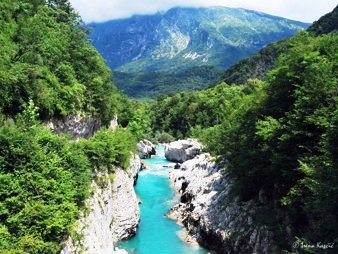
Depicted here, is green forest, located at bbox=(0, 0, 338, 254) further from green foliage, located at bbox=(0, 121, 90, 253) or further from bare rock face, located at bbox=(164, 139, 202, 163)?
bare rock face, located at bbox=(164, 139, 202, 163)

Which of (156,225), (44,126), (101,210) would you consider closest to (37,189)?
(101,210)

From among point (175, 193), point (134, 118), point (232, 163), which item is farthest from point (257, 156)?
point (134, 118)

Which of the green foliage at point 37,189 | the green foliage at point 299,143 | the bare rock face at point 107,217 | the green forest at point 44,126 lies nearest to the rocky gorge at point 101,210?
the bare rock face at point 107,217

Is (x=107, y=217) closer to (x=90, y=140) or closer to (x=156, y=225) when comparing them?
(x=90, y=140)

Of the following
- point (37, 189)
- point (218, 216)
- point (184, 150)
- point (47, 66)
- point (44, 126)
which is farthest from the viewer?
point (184, 150)

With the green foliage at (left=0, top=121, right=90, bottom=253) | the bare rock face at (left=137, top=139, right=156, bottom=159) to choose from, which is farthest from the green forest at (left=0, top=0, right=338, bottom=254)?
the bare rock face at (left=137, top=139, right=156, bottom=159)
